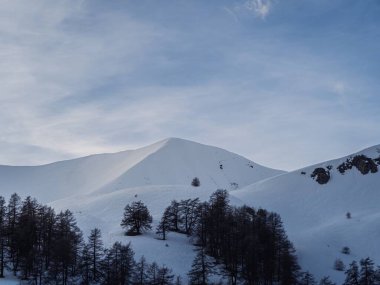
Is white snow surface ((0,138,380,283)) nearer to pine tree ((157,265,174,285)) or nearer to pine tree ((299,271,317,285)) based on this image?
pine tree ((157,265,174,285))

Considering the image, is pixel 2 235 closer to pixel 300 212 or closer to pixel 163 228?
pixel 163 228

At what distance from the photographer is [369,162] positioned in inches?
6240

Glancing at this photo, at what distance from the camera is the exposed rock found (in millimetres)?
158250

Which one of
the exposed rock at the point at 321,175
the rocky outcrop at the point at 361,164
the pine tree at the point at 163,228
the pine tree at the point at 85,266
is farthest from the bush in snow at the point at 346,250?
the pine tree at the point at 85,266

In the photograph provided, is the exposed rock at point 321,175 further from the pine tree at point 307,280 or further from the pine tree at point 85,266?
the pine tree at point 85,266

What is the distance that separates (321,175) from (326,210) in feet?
81.0

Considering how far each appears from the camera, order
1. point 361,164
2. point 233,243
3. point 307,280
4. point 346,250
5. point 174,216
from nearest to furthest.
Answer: point 307,280, point 233,243, point 174,216, point 346,250, point 361,164

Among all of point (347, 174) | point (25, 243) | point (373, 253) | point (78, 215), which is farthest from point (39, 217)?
point (347, 174)

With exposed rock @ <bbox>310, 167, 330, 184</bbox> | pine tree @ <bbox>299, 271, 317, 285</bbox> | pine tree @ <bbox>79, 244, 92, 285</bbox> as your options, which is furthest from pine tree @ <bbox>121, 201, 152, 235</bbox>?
exposed rock @ <bbox>310, 167, 330, 184</bbox>

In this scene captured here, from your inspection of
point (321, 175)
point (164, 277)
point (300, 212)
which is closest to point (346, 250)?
point (300, 212)

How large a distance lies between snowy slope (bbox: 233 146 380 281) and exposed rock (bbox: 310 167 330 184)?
1.66 meters

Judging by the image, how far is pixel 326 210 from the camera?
13775 centimetres

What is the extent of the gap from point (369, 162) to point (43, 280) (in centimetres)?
12728

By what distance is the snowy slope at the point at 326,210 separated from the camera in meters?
102
